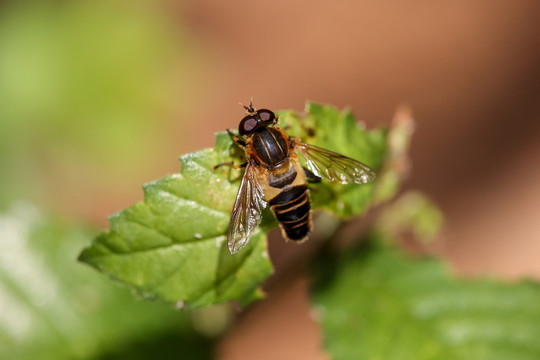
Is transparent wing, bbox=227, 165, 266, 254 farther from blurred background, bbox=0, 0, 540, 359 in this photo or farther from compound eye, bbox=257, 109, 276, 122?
blurred background, bbox=0, 0, 540, 359

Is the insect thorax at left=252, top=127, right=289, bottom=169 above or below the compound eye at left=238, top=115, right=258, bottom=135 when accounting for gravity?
below

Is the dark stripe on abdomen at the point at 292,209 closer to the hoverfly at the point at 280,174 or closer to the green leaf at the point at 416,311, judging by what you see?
the hoverfly at the point at 280,174

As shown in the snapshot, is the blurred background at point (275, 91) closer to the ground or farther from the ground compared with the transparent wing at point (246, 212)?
farther from the ground

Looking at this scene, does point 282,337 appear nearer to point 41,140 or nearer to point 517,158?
point 517,158

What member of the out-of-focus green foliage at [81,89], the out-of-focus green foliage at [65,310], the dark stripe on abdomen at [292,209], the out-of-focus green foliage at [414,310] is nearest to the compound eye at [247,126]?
the dark stripe on abdomen at [292,209]

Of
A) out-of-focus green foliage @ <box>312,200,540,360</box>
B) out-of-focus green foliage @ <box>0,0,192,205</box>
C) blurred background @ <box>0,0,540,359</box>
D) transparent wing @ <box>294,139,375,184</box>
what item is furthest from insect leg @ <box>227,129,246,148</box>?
out-of-focus green foliage @ <box>0,0,192,205</box>

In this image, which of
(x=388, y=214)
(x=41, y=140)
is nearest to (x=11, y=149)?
(x=41, y=140)

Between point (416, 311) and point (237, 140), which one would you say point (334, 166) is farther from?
point (416, 311)
